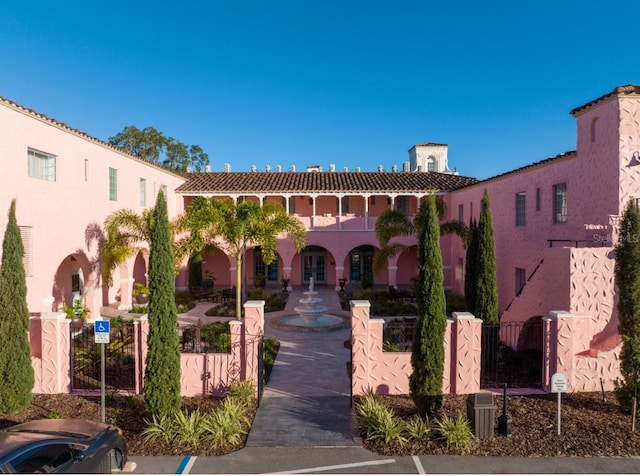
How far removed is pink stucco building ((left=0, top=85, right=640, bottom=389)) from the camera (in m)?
10.7

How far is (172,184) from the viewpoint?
24.2 m

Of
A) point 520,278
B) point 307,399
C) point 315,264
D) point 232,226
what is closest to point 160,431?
point 307,399

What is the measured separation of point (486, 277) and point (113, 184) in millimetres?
15753

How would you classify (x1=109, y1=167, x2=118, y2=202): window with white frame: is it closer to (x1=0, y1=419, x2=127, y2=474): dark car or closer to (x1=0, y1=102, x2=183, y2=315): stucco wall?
(x1=0, y1=102, x2=183, y2=315): stucco wall

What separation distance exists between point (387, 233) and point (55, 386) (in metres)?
14.2

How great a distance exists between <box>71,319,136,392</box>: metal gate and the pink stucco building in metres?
2.27

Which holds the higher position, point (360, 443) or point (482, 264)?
point (482, 264)

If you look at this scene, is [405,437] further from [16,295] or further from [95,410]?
[16,295]

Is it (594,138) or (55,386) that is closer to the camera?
(55,386)

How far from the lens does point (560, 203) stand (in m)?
14.4

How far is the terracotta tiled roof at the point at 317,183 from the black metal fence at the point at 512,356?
41.3 ft

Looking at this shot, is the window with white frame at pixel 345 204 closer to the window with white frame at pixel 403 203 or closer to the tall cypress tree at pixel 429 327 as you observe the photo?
the window with white frame at pixel 403 203

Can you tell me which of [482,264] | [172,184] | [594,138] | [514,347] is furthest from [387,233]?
[172,184]

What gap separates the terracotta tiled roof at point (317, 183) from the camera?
81.7 ft
